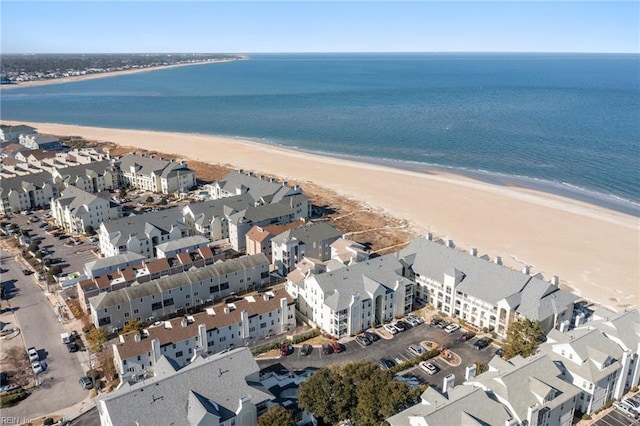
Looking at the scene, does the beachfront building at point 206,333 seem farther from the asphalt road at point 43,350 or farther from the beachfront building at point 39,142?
the beachfront building at point 39,142

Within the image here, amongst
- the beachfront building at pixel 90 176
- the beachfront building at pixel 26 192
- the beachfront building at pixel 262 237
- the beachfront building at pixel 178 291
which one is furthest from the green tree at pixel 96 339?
the beachfront building at pixel 90 176

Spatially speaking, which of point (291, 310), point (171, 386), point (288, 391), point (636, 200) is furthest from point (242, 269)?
point (636, 200)

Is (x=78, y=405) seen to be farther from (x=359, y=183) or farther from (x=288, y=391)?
(x=359, y=183)

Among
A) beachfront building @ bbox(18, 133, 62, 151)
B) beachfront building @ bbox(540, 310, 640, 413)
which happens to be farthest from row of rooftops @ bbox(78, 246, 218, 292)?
beachfront building @ bbox(18, 133, 62, 151)

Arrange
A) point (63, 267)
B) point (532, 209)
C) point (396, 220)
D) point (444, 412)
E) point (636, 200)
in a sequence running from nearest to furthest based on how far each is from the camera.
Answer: point (444, 412), point (63, 267), point (396, 220), point (532, 209), point (636, 200)

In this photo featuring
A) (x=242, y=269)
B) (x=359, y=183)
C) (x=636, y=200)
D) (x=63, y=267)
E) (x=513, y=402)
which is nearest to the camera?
Answer: (x=513, y=402)

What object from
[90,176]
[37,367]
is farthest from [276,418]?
[90,176]
